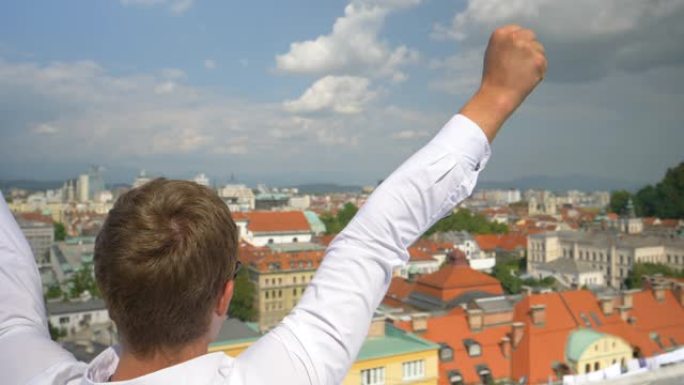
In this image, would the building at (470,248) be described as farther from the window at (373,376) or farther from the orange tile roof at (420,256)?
the window at (373,376)

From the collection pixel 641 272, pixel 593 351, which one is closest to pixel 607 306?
pixel 593 351

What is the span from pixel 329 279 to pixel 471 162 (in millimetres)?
102

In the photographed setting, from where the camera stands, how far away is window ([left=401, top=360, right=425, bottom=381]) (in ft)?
17.0

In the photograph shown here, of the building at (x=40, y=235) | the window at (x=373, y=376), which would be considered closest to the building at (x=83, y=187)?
the building at (x=40, y=235)

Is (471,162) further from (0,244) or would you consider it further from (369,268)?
(0,244)

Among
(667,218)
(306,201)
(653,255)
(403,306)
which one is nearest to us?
(403,306)

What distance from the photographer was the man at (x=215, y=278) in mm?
295

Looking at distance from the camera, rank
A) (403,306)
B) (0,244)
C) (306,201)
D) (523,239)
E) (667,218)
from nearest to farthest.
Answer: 1. (0,244)
2. (403,306)
3. (523,239)
4. (667,218)
5. (306,201)

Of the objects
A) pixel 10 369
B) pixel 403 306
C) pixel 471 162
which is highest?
pixel 471 162

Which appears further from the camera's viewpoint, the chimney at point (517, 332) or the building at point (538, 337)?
the chimney at point (517, 332)

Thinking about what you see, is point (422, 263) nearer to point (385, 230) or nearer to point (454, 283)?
point (454, 283)

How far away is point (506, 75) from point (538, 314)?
689cm

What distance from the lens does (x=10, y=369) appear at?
0.34 meters

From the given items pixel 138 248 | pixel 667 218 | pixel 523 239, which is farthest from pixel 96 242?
pixel 667 218
